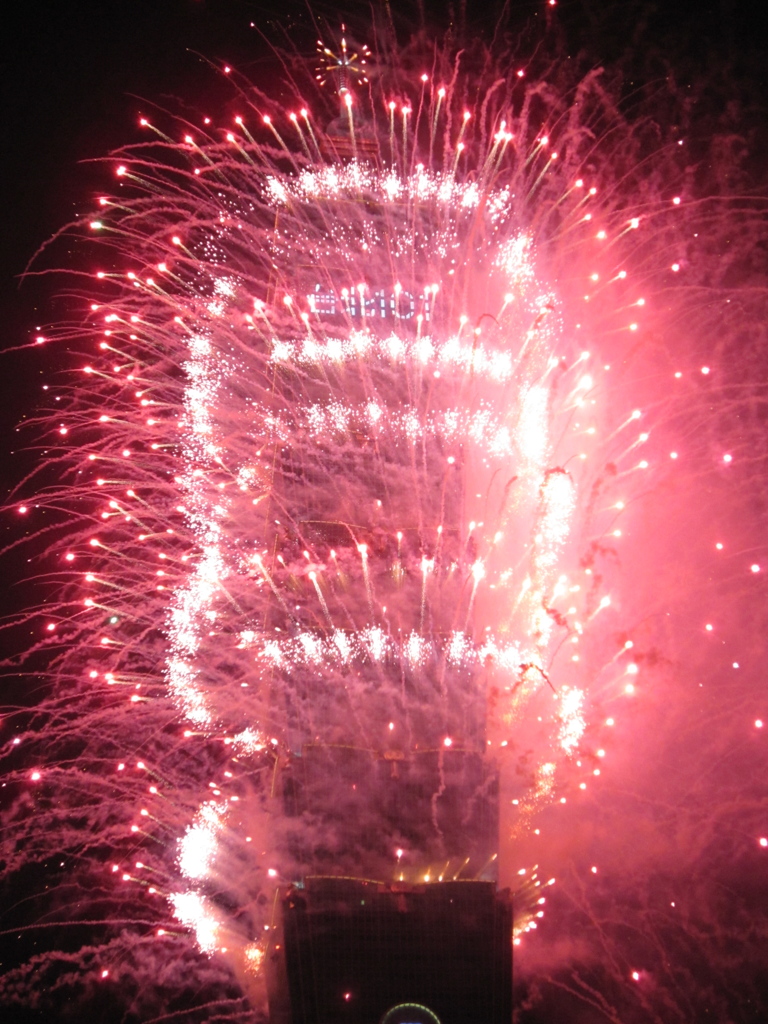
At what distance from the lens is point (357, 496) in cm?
1281

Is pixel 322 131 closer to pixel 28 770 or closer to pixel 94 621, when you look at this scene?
pixel 94 621

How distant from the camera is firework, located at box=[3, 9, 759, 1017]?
11109 millimetres

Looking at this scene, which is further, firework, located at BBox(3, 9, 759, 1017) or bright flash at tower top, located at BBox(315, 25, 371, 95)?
firework, located at BBox(3, 9, 759, 1017)

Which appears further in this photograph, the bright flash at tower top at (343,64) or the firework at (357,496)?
the firework at (357,496)

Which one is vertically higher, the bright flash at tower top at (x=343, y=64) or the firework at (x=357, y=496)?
the bright flash at tower top at (x=343, y=64)

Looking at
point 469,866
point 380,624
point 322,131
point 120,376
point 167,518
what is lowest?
point 469,866

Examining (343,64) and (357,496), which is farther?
(357,496)

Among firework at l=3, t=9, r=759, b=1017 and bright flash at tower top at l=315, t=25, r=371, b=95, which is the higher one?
bright flash at tower top at l=315, t=25, r=371, b=95

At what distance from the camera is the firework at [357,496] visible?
1111 centimetres

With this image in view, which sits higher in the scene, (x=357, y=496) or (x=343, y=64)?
(x=343, y=64)

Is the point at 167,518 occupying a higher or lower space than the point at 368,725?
higher

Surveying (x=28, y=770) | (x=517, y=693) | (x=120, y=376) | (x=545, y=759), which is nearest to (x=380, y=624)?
(x=517, y=693)

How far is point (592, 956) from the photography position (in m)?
11.4

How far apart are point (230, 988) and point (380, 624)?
5.95 meters
